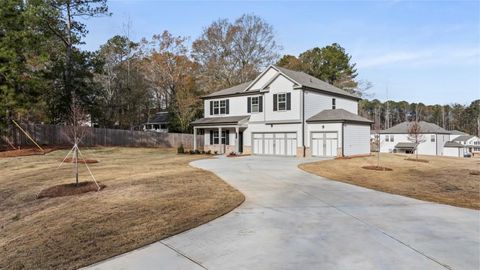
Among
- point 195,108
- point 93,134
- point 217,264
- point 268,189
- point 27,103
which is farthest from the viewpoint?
point 195,108

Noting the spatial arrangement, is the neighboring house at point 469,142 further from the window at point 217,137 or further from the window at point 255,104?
the window at point 217,137

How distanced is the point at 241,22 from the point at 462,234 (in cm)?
4199

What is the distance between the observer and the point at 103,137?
3550cm

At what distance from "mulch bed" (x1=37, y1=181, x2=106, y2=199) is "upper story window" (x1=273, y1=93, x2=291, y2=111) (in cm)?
1723

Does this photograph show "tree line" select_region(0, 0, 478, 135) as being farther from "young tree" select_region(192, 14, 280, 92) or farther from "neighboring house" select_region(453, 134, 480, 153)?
"neighboring house" select_region(453, 134, 480, 153)

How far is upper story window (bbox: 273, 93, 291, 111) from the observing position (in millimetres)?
26291

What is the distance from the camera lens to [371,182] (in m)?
13.8

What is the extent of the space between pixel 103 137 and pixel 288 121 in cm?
2009

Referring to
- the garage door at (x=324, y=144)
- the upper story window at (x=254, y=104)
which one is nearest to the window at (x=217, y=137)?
the upper story window at (x=254, y=104)

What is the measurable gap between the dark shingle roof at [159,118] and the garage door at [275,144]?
27201mm

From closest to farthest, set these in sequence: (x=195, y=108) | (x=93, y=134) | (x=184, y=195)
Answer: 1. (x=184, y=195)
2. (x=93, y=134)
3. (x=195, y=108)

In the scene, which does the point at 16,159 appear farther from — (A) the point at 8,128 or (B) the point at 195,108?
(B) the point at 195,108

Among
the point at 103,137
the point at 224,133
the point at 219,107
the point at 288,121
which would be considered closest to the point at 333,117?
the point at 288,121

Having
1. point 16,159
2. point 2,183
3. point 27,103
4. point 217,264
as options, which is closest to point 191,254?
point 217,264
